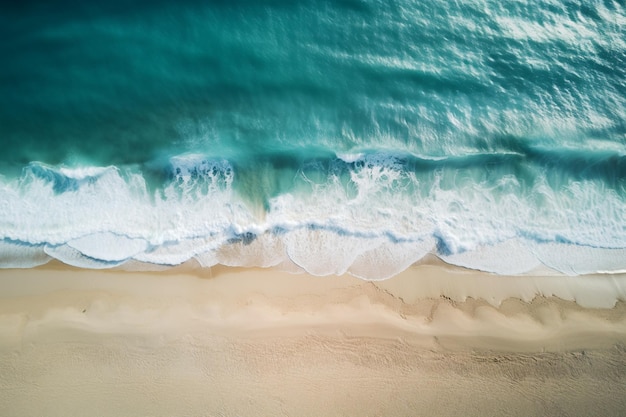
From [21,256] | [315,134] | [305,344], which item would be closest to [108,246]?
[21,256]

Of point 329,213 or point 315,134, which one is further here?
point 315,134

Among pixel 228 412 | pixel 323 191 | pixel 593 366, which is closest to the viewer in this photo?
pixel 228 412

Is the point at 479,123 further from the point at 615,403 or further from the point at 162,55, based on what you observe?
the point at 162,55

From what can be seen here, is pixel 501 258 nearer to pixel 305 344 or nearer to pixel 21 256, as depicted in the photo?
pixel 305 344

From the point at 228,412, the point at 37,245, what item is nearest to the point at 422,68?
the point at 228,412

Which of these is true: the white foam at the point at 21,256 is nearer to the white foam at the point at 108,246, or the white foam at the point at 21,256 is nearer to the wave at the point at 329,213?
the wave at the point at 329,213

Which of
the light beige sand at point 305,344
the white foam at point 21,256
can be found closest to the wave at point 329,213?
the white foam at point 21,256
